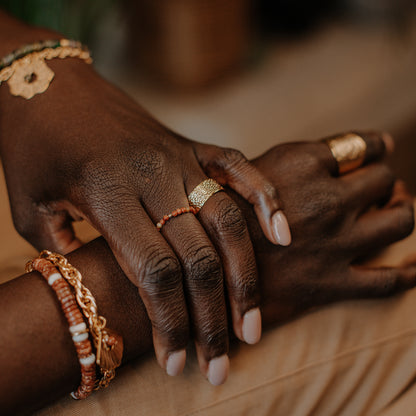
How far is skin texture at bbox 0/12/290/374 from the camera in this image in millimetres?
610

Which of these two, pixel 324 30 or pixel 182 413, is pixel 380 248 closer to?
pixel 182 413

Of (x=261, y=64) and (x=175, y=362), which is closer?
(x=175, y=362)

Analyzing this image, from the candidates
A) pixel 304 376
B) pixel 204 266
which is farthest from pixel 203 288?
pixel 304 376

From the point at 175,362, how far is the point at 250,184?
11.8 inches

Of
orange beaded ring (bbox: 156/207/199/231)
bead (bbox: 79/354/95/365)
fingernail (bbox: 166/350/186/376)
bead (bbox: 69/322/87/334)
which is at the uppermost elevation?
orange beaded ring (bbox: 156/207/199/231)

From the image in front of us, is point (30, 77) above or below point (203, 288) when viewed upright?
above

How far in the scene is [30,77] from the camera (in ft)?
2.78

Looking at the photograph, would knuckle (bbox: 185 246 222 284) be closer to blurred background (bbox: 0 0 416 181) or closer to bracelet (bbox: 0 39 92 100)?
bracelet (bbox: 0 39 92 100)

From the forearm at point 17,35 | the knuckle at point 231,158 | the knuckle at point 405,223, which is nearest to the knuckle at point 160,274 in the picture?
the knuckle at point 231,158

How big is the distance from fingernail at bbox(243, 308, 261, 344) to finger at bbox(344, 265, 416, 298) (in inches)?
8.0

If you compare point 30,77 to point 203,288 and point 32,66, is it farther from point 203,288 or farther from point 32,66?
point 203,288

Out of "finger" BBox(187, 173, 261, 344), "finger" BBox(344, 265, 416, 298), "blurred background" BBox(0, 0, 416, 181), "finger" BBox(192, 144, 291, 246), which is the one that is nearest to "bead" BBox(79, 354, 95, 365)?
"finger" BBox(187, 173, 261, 344)

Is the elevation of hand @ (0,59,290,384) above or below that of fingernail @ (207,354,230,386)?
above

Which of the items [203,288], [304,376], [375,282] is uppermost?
[203,288]
